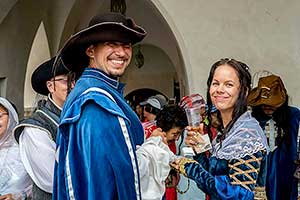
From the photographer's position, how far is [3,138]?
267 centimetres

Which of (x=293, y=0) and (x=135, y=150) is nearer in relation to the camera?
(x=135, y=150)

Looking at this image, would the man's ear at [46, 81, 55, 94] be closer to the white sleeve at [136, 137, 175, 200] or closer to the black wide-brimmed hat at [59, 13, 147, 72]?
the black wide-brimmed hat at [59, 13, 147, 72]

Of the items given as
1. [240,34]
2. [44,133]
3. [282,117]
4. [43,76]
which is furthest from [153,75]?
[44,133]

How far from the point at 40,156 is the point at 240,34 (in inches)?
104

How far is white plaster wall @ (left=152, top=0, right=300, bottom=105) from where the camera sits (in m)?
4.24

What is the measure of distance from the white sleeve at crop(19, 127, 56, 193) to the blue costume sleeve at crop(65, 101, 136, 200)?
1.83ft

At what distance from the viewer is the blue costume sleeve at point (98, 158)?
1.53m

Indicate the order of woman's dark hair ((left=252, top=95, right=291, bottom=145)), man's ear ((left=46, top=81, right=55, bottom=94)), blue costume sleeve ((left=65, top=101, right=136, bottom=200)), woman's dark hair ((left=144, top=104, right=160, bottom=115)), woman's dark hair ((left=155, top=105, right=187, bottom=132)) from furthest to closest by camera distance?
woman's dark hair ((left=144, top=104, right=160, bottom=115)), woman's dark hair ((left=155, top=105, right=187, bottom=132)), woman's dark hair ((left=252, top=95, right=291, bottom=145)), man's ear ((left=46, top=81, right=55, bottom=94)), blue costume sleeve ((left=65, top=101, right=136, bottom=200))

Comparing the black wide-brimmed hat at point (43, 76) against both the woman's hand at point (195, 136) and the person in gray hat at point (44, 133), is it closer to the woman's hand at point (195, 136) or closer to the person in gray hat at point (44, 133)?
the person in gray hat at point (44, 133)

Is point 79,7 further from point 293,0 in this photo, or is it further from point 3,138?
point 3,138

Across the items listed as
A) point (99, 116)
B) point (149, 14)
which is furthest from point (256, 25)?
point (149, 14)

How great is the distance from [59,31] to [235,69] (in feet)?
17.8

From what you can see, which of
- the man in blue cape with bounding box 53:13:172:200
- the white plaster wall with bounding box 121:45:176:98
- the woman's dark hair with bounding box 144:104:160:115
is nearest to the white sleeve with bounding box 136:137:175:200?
the man in blue cape with bounding box 53:13:172:200

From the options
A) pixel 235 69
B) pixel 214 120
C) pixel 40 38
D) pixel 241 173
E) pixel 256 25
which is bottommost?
pixel 241 173
